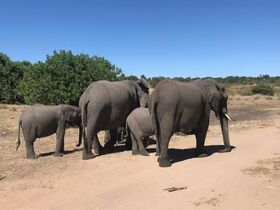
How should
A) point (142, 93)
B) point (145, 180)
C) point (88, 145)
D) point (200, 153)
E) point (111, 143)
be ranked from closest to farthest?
point (145, 180), point (200, 153), point (88, 145), point (111, 143), point (142, 93)

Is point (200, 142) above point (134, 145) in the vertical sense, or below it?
above

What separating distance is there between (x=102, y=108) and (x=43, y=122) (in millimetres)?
1868

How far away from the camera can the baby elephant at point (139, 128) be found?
1260 cm

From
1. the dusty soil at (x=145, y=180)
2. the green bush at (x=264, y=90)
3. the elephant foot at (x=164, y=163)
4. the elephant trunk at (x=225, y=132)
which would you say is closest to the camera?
the dusty soil at (x=145, y=180)

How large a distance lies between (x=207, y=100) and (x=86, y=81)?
9.24 meters

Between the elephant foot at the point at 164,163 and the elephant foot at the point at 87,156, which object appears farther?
the elephant foot at the point at 87,156

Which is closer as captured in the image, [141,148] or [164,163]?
[164,163]

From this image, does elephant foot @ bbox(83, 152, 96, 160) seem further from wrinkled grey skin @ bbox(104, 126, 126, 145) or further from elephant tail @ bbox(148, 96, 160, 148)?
elephant tail @ bbox(148, 96, 160, 148)

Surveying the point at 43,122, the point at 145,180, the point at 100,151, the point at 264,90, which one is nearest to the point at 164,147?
the point at 145,180

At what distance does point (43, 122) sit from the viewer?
514 inches

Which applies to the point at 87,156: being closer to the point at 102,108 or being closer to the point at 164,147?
the point at 102,108

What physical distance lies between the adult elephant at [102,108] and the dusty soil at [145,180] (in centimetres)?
69

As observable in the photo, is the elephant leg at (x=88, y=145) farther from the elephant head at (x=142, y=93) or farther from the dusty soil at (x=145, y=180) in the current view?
the elephant head at (x=142, y=93)

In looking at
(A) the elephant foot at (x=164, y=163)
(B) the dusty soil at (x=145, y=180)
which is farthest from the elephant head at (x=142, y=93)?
(A) the elephant foot at (x=164, y=163)
